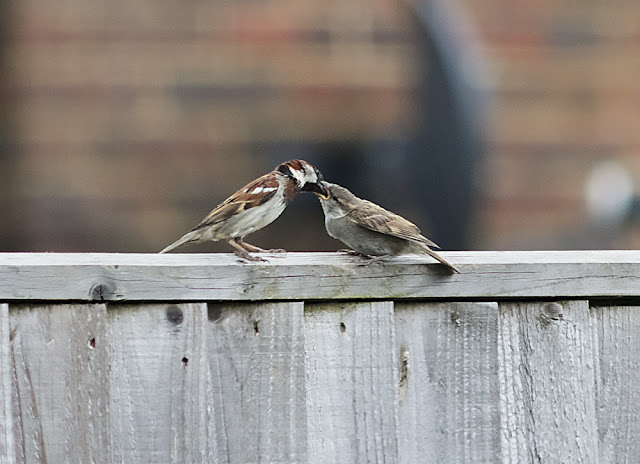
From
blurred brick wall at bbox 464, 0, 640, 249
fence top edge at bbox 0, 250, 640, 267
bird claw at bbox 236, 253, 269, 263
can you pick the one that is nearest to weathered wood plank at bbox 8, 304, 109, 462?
fence top edge at bbox 0, 250, 640, 267

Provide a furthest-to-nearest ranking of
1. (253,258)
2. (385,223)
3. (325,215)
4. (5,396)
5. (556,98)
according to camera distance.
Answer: (556,98)
(325,215)
(385,223)
(253,258)
(5,396)

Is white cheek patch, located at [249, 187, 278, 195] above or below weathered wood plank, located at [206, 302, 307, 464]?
above

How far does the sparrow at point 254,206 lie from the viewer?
114 inches

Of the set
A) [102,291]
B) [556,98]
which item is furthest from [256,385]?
[556,98]

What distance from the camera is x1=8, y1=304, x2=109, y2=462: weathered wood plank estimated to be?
2.18 meters

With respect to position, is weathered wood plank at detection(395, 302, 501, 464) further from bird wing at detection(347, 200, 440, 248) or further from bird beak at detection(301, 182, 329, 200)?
bird beak at detection(301, 182, 329, 200)

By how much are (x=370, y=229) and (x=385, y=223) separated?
0.15ft

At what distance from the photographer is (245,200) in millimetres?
2920

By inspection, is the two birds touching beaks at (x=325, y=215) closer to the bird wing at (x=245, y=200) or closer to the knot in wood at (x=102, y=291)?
the bird wing at (x=245, y=200)

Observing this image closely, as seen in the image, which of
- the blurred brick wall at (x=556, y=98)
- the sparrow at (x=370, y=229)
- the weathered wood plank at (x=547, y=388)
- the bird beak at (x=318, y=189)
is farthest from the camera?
the blurred brick wall at (x=556, y=98)

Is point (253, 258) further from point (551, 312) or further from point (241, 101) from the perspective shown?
point (241, 101)

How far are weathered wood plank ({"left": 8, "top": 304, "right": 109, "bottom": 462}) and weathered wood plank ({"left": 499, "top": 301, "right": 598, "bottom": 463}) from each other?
88 cm

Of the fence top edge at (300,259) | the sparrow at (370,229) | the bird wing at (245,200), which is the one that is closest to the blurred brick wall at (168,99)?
the bird wing at (245,200)

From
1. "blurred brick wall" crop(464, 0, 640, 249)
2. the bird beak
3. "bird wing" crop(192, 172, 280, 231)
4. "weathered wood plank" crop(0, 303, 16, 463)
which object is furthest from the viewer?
"blurred brick wall" crop(464, 0, 640, 249)
